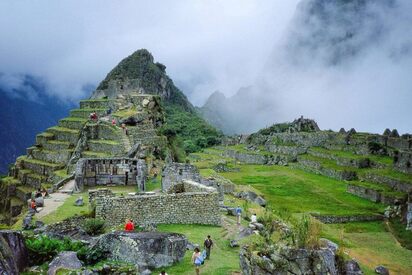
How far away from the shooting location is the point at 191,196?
1978 centimetres

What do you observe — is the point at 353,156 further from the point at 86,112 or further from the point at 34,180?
the point at 34,180

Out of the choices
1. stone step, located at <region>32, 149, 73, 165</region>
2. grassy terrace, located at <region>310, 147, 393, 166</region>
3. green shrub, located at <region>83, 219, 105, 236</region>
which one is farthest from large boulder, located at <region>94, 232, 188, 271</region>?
grassy terrace, located at <region>310, 147, 393, 166</region>

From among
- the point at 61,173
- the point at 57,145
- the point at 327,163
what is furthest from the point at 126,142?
the point at 327,163

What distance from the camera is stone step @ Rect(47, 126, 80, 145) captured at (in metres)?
43.3

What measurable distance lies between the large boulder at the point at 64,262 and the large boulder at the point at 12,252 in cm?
80

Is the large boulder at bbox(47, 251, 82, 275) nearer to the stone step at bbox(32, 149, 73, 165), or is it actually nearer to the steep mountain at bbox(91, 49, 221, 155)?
the stone step at bbox(32, 149, 73, 165)

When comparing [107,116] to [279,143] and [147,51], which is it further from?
[147,51]

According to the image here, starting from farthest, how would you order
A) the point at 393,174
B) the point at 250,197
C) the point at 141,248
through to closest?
the point at 393,174 → the point at 250,197 → the point at 141,248

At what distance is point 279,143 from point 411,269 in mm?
69081

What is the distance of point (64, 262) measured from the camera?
12953 millimetres

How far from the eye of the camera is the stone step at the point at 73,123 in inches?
1790

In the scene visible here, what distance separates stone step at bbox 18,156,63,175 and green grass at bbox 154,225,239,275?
2300cm

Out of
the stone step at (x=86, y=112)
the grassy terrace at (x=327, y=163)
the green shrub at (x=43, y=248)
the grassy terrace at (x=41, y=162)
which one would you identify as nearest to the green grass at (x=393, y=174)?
the grassy terrace at (x=327, y=163)

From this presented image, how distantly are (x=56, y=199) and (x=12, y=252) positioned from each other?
11.7 m
